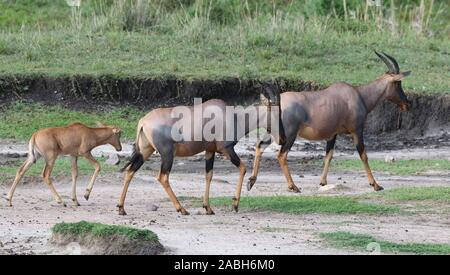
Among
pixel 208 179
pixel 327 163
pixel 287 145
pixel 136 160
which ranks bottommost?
pixel 327 163

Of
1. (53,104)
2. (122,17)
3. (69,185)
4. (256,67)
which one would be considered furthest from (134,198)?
(122,17)

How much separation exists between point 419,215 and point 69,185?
467 cm

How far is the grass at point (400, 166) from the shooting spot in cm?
1722

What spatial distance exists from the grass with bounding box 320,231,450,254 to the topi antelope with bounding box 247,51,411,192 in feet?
10.6

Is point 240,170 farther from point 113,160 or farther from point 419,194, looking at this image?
point 113,160

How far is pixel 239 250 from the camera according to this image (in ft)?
37.8

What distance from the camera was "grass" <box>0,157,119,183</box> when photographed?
630 inches

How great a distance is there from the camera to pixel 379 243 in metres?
12.0

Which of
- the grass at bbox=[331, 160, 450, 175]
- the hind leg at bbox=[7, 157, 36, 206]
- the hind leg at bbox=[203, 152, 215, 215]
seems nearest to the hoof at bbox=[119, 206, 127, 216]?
the hind leg at bbox=[203, 152, 215, 215]

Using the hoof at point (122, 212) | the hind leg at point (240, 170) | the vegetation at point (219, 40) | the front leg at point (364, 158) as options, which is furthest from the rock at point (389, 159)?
the hoof at point (122, 212)

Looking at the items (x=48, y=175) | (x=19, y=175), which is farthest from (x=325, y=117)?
(x=19, y=175)

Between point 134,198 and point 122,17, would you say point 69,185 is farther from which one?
point 122,17

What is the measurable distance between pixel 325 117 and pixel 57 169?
11.9ft

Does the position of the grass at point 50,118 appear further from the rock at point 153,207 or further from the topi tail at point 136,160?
the topi tail at point 136,160
